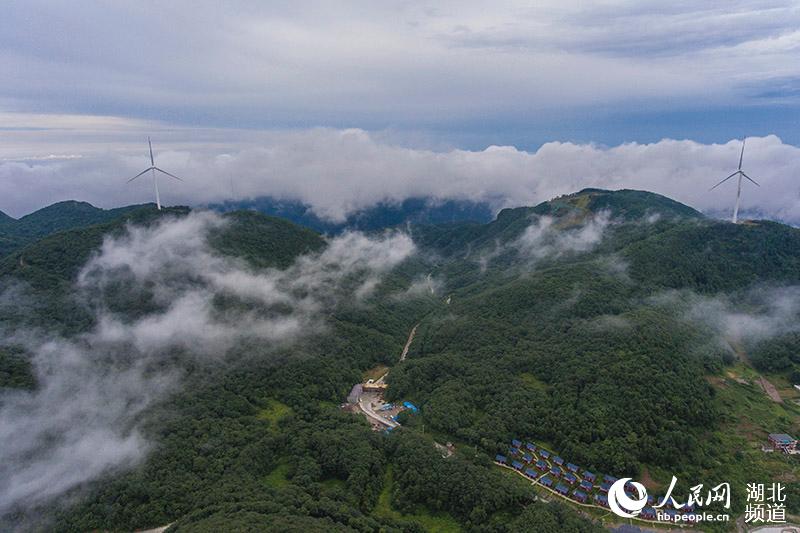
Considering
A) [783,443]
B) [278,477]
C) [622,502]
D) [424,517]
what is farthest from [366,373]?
[783,443]

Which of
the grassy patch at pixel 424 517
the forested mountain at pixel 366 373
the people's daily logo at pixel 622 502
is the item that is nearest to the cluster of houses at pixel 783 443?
the forested mountain at pixel 366 373

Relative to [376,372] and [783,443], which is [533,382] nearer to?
[376,372]

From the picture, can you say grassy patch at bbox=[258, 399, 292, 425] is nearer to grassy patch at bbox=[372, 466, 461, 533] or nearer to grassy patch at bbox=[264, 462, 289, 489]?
grassy patch at bbox=[264, 462, 289, 489]

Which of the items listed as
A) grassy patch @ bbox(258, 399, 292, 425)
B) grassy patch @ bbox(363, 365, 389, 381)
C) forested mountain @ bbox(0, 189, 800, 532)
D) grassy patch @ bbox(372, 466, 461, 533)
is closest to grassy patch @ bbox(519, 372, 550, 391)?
forested mountain @ bbox(0, 189, 800, 532)

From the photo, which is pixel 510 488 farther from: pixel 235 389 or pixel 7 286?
pixel 7 286

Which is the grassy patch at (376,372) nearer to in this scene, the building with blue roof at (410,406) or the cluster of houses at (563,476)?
the building with blue roof at (410,406)
